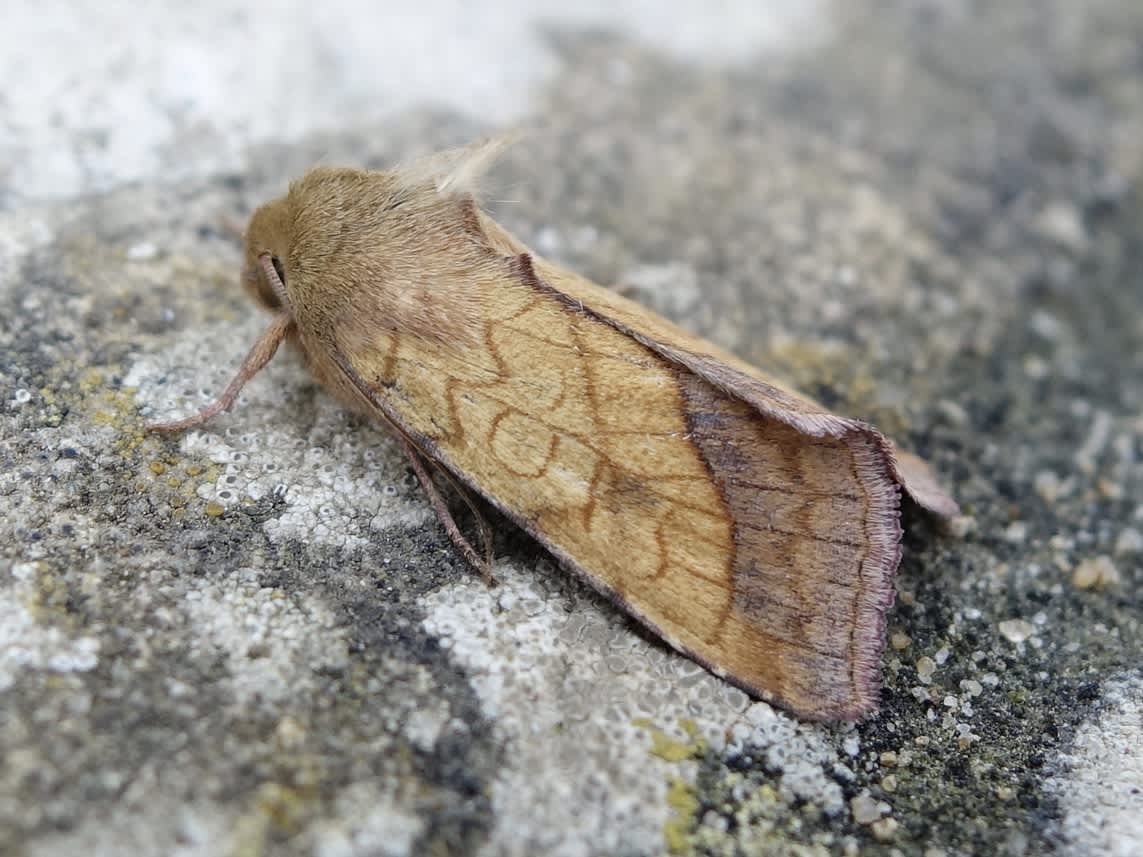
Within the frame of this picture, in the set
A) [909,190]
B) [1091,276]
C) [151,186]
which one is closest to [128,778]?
[151,186]

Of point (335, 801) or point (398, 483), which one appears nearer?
point (335, 801)

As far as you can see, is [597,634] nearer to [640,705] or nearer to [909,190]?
[640,705]

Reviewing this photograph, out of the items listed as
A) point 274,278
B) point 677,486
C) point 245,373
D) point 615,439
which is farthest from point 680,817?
point 274,278

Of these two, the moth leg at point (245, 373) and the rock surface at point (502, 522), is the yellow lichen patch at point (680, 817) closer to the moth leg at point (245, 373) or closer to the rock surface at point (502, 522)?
the rock surface at point (502, 522)

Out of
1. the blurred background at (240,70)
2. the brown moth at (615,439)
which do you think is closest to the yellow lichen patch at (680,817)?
the brown moth at (615,439)

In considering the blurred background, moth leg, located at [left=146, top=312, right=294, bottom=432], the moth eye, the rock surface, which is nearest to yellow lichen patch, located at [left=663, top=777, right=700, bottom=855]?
the rock surface

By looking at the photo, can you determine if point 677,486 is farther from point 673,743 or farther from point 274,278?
point 274,278
